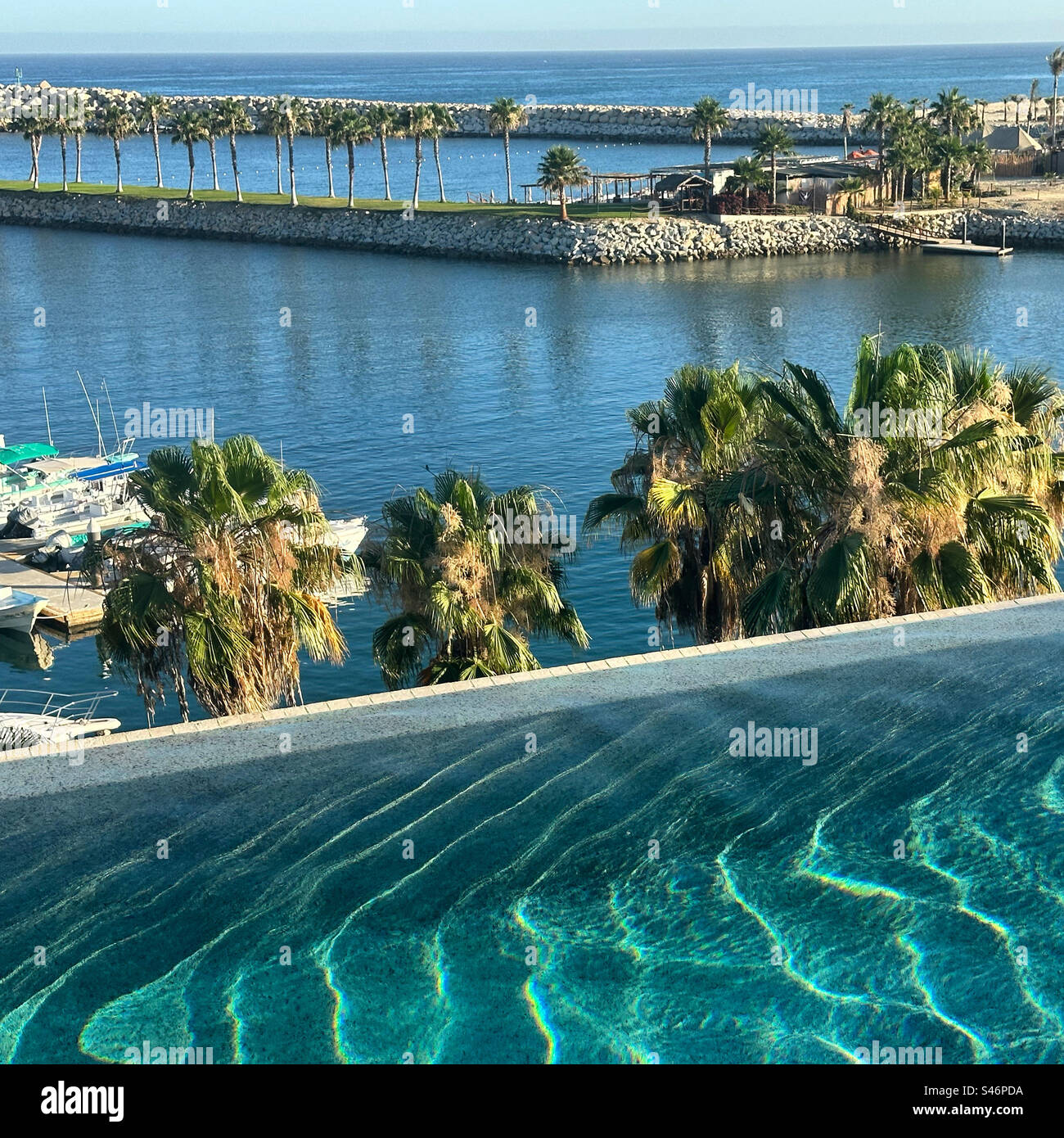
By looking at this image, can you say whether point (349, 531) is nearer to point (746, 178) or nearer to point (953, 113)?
point (746, 178)

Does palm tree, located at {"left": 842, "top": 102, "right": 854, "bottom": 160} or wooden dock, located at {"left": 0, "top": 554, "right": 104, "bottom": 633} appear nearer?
wooden dock, located at {"left": 0, "top": 554, "right": 104, "bottom": 633}

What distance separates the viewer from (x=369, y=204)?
98250mm

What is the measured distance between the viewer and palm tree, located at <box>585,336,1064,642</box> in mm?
20422

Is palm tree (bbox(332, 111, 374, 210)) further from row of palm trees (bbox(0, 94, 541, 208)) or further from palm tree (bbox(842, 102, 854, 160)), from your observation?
palm tree (bbox(842, 102, 854, 160))

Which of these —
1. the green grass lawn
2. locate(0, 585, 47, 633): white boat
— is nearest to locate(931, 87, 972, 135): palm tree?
the green grass lawn

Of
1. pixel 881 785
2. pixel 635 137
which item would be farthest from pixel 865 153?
pixel 881 785

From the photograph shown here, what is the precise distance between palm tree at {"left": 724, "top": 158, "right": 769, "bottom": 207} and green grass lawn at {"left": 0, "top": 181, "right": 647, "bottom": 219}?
5.71m

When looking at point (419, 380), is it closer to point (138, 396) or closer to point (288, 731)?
point (138, 396)

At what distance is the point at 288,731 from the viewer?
56.9 ft

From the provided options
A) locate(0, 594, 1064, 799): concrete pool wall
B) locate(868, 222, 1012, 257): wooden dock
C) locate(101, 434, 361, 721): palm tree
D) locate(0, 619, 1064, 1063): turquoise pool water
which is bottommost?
locate(0, 619, 1064, 1063): turquoise pool water

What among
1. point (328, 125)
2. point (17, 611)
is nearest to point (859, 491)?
point (17, 611)

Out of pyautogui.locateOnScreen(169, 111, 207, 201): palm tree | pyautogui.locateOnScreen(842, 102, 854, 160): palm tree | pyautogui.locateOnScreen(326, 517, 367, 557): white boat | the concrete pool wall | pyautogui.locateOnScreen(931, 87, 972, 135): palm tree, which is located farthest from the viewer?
pyautogui.locateOnScreen(842, 102, 854, 160): palm tree

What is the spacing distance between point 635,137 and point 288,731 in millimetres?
147182
